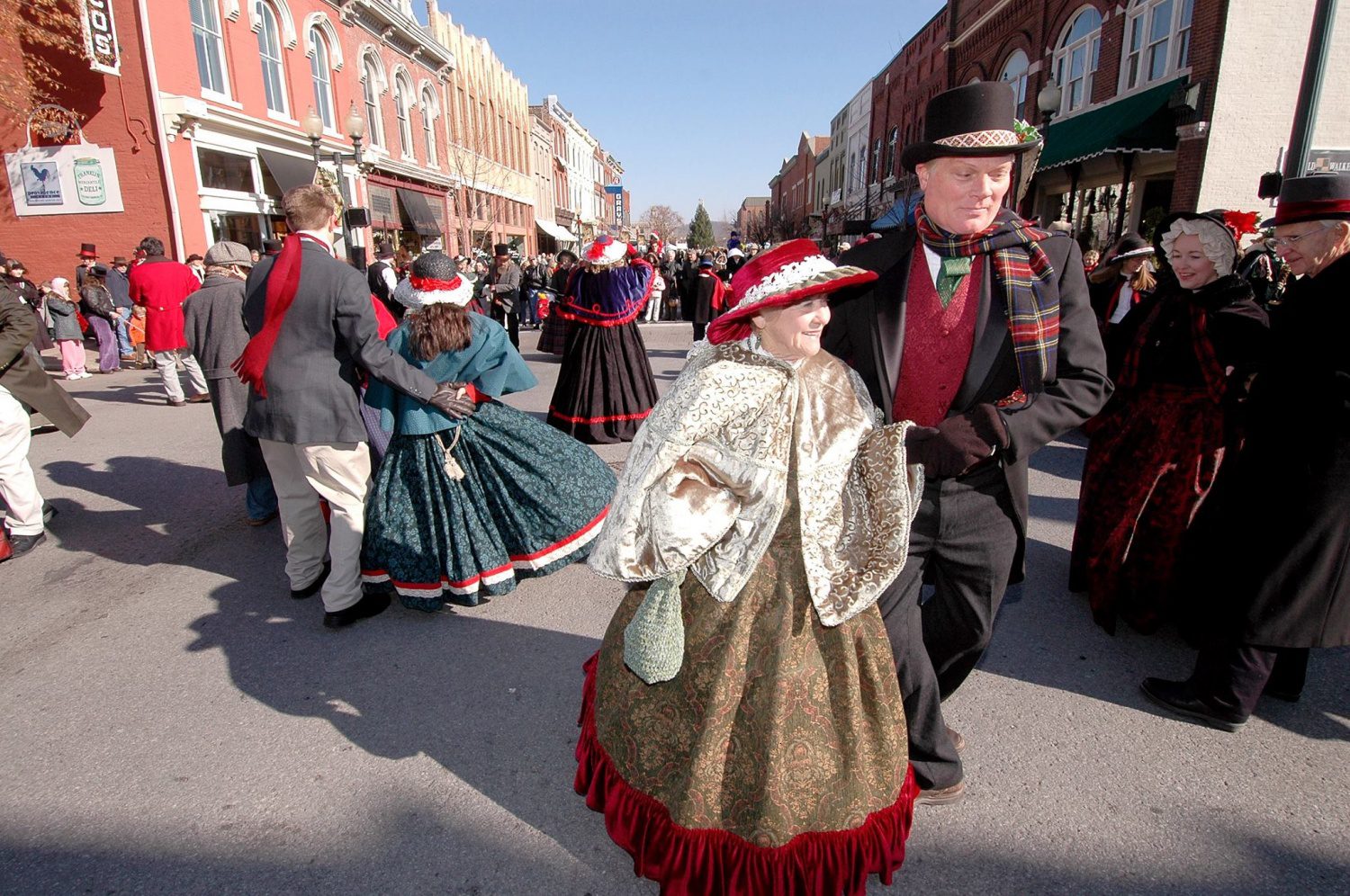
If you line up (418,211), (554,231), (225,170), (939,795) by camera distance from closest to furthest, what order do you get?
(939,795) < (225,170) < (418,211) < (554,231)

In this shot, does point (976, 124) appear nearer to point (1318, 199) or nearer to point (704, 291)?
point (1318, 199)

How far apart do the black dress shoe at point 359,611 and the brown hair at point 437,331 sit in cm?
128

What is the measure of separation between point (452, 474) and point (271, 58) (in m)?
18.5

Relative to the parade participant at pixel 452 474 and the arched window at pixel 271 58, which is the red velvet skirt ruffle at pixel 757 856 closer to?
the parade participant at pixel 452 474

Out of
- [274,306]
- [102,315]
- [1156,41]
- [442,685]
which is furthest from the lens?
[1156,41]

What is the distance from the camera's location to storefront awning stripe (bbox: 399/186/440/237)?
80.2 feet

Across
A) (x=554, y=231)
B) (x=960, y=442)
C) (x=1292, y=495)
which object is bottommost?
(x=1292, y=495)

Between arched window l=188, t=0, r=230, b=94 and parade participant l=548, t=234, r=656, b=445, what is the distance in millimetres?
13047

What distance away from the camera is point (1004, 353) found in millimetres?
2080

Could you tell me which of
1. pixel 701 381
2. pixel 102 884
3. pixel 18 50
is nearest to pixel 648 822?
pixel 701 381

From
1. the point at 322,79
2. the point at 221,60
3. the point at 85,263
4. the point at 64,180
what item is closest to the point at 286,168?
the point at 221,60

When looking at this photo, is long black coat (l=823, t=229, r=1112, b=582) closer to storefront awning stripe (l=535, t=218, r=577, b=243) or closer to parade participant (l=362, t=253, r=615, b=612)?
parade participant (l=362, t=253, r=615, b=612)

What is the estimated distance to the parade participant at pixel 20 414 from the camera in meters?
4.33

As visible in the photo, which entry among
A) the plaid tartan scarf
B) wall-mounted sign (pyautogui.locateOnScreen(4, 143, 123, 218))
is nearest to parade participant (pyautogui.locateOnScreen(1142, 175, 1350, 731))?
the plaid tartan scarf
